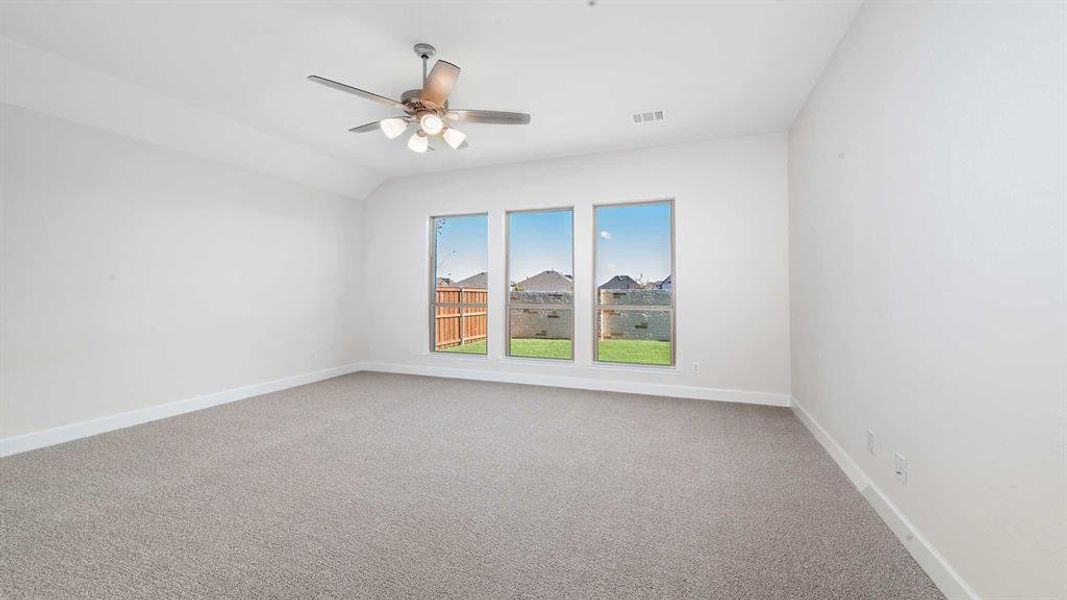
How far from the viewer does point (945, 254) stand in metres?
1.58

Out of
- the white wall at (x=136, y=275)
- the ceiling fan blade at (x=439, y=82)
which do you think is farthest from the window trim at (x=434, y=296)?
the ceiling fan blade at (x=439, y=82)

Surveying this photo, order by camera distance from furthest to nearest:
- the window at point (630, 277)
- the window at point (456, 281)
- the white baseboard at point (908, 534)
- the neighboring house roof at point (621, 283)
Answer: the window at point (456, 281), the neighboring house roof at point (621, 283), the window at point (630, 277), the white baseboard at point (908, 534)

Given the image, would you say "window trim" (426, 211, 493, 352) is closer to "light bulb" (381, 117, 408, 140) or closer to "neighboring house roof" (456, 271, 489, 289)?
"neighboring house roof" (456, 271, 489, 289)

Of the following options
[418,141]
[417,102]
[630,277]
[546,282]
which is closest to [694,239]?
[630,277]

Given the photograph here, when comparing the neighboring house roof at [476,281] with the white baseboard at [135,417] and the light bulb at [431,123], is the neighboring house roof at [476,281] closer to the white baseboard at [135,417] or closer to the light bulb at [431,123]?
the white baseboard at [135,417]

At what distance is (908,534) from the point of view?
1783mm

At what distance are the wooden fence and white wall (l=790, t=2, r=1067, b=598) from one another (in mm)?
4390

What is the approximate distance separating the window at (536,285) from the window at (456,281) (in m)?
0.49

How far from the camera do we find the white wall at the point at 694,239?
4234 millimetres

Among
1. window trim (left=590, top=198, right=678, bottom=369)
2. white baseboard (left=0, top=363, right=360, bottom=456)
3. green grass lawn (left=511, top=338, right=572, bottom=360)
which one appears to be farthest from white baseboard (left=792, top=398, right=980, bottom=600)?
white baseboard (left=0, top=363, right=360, bottom=456)

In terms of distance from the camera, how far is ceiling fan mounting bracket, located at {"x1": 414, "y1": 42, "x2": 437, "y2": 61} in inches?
109

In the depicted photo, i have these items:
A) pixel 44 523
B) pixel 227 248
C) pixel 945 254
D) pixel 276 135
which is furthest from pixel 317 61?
pixel 945 254

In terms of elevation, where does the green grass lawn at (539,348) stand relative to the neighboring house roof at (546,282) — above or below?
below

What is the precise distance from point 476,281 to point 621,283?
6.85 ft
